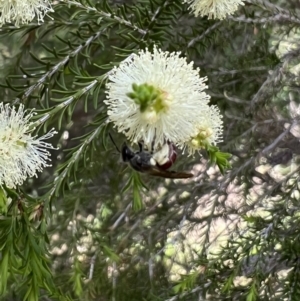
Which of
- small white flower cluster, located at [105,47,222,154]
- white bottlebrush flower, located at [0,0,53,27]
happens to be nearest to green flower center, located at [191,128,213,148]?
small white flower cluster, located at [105,47,222,154]

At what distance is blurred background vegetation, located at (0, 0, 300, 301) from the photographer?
3.64 feet

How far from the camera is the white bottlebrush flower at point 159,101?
61cm

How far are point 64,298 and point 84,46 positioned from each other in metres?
0.49

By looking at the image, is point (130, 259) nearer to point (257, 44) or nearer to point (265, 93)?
point (265, 93)

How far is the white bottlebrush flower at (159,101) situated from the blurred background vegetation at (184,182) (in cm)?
26

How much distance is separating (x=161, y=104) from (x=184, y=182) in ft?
3.74

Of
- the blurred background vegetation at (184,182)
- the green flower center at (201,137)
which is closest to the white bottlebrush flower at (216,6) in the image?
the blurred background vegetation at (184,182)

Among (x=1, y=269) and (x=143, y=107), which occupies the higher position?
(x=143, y=107)

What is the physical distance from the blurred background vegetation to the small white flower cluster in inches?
9.9

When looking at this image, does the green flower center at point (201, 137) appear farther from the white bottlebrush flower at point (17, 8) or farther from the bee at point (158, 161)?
the white bottlebrush flower at point (17, 8)

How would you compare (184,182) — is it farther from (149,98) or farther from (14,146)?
(149,98)

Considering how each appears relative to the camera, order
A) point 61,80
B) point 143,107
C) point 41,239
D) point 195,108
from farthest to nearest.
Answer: point 61,80 < point 41,239 < point 195,108 < point 143,107

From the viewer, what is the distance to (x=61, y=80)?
94 cm

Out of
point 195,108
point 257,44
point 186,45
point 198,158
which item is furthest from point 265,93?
point 195,108
